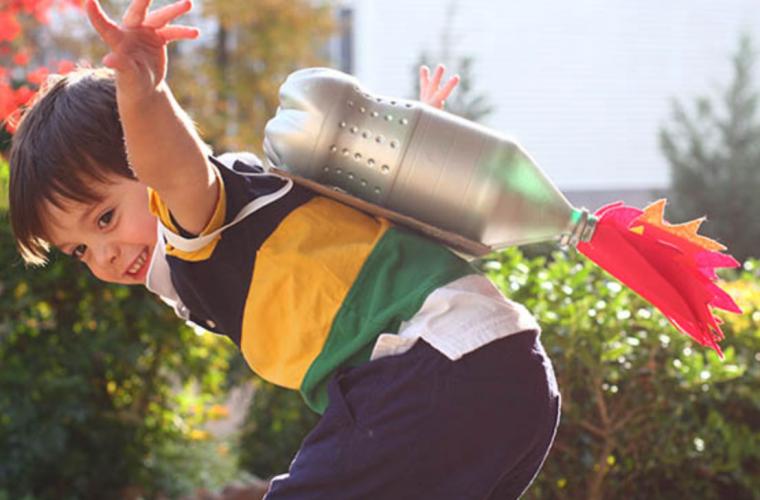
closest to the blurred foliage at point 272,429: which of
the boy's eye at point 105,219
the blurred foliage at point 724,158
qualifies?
the boy's eye at point 105,219

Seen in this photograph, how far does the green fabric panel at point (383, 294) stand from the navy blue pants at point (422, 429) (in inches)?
1.7

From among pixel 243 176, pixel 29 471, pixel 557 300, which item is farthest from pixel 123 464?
pixel 243 176

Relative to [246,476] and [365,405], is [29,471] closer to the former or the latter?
[246,476]

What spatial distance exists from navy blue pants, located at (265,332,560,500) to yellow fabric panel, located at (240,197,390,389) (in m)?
0.10

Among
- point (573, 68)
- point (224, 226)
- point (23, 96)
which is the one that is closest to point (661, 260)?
point (224, 226)

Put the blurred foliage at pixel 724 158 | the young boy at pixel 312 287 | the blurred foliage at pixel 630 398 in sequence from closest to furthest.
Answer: the young boy at pixel 312 287 < the blurred foliage at pixel 630 398 < the blurred foliage at pixel 724 158

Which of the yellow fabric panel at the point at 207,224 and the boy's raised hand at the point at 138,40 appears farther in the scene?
the yellow fabric panel at the point at 207,224

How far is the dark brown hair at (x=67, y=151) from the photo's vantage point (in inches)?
71.0

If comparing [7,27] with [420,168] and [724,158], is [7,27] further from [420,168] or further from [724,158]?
[724,158]

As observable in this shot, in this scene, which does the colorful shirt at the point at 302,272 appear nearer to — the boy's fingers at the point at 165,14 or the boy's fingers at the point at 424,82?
the boy's fingers at the point at 165,14

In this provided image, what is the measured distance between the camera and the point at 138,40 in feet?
4.97

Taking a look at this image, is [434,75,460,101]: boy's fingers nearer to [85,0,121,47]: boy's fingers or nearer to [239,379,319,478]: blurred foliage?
[85,0,121,47]: boy's fingers

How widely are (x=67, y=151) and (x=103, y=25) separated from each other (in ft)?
1.28

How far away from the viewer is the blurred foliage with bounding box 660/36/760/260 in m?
7.61
